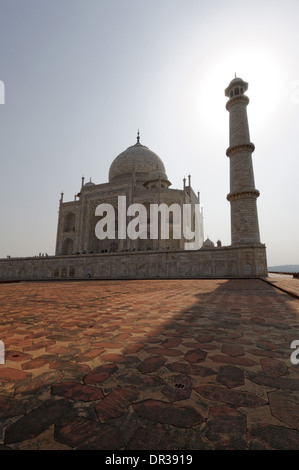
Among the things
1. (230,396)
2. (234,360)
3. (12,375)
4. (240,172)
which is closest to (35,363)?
(12,375)

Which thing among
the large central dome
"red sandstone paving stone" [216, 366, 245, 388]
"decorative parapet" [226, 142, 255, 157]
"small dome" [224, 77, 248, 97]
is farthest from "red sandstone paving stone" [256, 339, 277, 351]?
the large central dome

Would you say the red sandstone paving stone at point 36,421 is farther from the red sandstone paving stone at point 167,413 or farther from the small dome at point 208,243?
the small dome at point 208,243

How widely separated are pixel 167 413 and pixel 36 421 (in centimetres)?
51

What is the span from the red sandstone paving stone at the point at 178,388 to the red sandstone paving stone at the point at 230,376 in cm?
17

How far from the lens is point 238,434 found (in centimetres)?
81

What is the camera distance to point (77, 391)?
44.4 inches

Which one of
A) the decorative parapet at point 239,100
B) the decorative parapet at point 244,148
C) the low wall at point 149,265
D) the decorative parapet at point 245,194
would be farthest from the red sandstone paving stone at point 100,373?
the decorative parapet at point 239,100

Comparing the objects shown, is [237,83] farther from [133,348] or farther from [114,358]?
[114,358]

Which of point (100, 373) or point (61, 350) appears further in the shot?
point (61, 350)

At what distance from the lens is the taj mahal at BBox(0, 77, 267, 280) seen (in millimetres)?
13562

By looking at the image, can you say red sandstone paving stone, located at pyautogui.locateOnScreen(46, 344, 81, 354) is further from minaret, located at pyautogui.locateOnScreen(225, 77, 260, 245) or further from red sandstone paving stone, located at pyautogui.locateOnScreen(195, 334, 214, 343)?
minaret, located at pyautogui.locateOnScreen(225, 77, 260, 245)

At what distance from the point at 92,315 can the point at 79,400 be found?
6.46 ft

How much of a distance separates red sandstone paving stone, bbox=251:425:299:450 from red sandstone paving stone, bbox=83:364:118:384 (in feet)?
2.48
